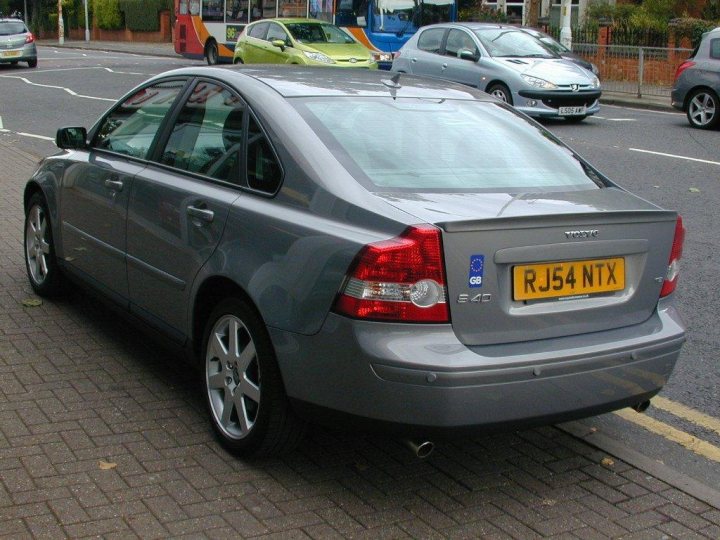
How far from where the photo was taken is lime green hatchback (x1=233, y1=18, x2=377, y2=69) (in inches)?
902

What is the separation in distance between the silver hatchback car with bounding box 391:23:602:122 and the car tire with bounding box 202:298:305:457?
1320cm

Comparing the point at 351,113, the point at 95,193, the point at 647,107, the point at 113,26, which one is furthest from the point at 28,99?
the point at 113,26

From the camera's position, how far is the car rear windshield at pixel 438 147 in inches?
171

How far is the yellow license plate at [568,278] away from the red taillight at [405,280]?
32 centimetres

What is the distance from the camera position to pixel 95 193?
229 inches

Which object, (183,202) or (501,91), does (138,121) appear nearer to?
(183,202)

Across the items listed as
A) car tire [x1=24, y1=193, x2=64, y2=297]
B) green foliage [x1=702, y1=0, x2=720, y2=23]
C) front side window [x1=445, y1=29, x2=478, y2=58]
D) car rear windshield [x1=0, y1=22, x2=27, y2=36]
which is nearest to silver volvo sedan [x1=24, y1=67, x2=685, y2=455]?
car tire [x1=24, y1=193, x2=64, y2=297]

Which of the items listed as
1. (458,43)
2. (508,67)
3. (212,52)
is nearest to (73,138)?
(508,67)

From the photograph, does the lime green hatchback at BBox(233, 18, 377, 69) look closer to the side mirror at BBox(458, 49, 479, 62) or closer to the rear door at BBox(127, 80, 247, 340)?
the side mirror at BBox(458, 49, 479, 62)

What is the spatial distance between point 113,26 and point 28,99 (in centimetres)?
4788

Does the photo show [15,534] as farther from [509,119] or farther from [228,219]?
[509,119]

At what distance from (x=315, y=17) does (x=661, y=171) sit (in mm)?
18929

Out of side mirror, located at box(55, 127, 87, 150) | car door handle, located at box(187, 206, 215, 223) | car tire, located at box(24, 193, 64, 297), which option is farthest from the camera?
car tire, located at box(24, 193, 64, 297)

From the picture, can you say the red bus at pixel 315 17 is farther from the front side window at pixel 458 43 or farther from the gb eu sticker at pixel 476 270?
the gb eu sticker at pixel 476 270
